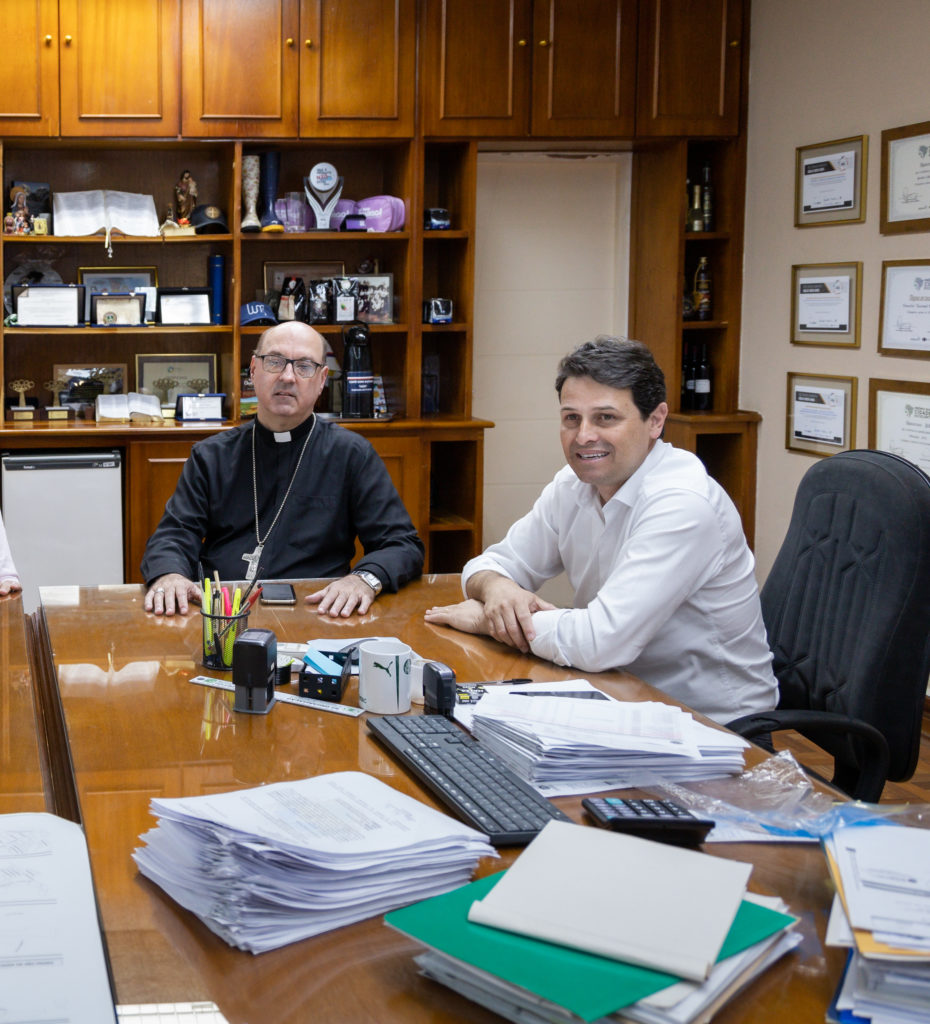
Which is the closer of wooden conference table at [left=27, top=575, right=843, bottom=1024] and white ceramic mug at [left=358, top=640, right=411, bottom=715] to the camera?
wooden conference table at [left=27, top=575, right=843, bottom=1024]

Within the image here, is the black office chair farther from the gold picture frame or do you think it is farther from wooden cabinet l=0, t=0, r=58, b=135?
wooden cabinet l=0, t=0, r=58, b=135

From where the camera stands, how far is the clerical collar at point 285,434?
322cm

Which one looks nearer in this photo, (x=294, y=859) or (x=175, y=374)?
(x=294, y=859)

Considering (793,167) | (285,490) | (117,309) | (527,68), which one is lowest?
(285,490)

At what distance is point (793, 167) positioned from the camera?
466 centimetres

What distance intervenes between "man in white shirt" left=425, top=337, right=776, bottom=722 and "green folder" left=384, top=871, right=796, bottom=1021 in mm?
1017

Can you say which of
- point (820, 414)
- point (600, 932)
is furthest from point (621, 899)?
point (820, 414)

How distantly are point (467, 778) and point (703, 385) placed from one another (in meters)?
3.84

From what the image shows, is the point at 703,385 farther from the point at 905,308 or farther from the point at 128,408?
the point at 128,408

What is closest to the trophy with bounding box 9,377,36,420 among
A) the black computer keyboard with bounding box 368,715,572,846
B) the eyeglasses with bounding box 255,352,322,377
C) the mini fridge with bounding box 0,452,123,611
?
the mini fridge with bounding box 0,452,123,611

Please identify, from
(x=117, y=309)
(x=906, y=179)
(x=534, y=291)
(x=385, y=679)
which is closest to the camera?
(x=385, y=679)

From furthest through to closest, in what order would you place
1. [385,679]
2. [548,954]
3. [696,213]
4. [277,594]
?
1. [696,213]
2. [277,594]
3. [385,679]
4. [548,954]

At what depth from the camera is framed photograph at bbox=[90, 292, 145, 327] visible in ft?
15.7

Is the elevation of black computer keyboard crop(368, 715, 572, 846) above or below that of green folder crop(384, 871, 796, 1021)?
below
